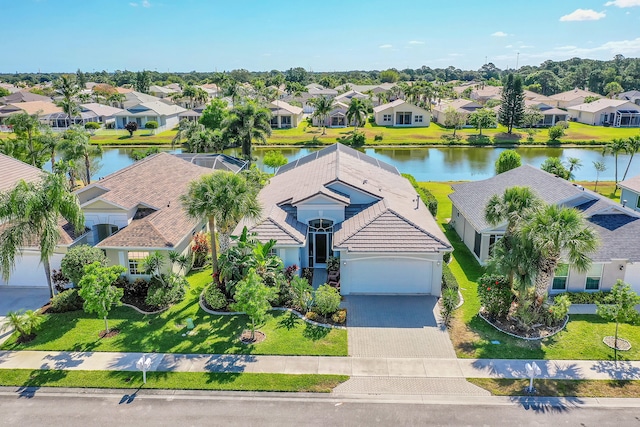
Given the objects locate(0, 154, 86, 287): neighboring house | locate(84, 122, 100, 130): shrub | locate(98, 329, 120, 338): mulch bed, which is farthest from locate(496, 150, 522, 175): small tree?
locate(84, 122, 100, 130): shrub

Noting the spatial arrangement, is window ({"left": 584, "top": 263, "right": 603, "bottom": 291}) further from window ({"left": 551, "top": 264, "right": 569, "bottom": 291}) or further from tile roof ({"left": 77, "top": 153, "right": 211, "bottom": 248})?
tile roof ({"left": 77, "top": 153, "right": 211, "bottom": 248})

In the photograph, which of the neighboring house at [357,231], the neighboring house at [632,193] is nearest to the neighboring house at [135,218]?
the neighboring house at [357,231]

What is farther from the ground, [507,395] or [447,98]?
[447,98]

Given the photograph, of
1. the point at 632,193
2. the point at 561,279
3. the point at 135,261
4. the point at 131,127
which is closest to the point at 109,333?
the point at 135,261

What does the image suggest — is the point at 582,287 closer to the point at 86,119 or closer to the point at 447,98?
the point at 86,119

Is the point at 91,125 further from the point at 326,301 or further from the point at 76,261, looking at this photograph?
the point at 326,301

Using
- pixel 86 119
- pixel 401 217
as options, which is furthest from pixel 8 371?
pixel 86 119

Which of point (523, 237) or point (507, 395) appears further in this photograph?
point (523, 237)
